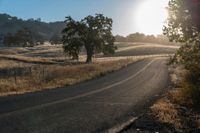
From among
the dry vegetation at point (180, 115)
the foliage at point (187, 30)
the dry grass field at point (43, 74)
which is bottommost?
the dry grass field at point (43, 74)

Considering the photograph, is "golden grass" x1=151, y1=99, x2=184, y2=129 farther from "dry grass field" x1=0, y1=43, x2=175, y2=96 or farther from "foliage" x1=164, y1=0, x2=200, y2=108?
"dry grass field" x1=0, y1=43, x2=175, y2=96

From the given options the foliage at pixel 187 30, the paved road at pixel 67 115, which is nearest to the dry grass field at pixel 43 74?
the paved road at pixel 67 115

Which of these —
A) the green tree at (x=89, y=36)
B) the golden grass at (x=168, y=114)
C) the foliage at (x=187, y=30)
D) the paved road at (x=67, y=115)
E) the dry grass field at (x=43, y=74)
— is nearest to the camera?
the paved road at (x=67, y=115)

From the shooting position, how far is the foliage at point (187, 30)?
51.9 ft

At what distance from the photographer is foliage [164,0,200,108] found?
1582 centimetres

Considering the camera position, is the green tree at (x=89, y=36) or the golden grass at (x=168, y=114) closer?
the golden grass at (x=168, y=114)

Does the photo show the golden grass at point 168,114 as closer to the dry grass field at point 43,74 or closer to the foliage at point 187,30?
the foliage at point 187,30

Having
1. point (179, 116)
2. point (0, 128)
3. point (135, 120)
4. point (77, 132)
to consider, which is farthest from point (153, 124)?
point (0, 128)

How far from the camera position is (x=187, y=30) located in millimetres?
17047

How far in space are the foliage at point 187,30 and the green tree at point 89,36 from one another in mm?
62902

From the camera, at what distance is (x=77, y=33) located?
84250 millimetres

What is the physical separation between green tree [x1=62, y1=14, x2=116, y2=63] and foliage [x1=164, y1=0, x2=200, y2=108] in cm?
6290

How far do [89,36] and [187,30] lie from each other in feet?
213

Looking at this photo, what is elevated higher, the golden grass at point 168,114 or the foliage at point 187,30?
the foliage at point 187,30
